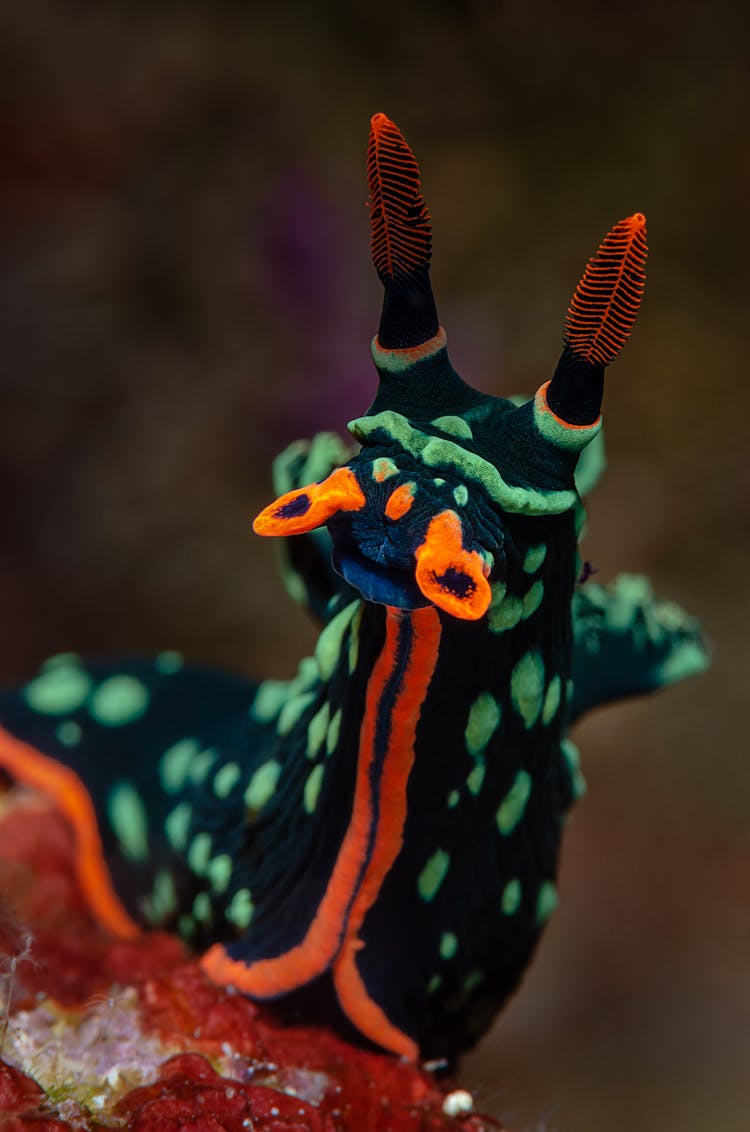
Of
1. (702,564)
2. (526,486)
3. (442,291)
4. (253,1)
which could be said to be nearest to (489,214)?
(442,291)

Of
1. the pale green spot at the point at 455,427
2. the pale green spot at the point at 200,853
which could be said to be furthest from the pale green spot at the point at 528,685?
the pale green spot at the point at 200,853

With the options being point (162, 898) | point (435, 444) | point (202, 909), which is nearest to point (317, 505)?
point (435, 444)

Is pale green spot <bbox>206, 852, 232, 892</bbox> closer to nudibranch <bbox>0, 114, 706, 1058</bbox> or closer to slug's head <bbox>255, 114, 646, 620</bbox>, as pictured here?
nudibranch <bbox>0, 114, 706, 1058</bbox>

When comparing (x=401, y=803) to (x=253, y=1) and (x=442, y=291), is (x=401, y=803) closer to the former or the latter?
(x=442, y=291)

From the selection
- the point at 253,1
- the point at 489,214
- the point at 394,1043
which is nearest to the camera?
the point at 394,1043

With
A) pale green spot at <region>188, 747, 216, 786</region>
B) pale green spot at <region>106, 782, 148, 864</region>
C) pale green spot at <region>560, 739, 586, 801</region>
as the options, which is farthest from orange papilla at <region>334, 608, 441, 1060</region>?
pale green spot at <region>106, 782, 148, 864</region>

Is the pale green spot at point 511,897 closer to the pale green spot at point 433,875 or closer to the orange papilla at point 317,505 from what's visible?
the pale green spot at point 433,875
